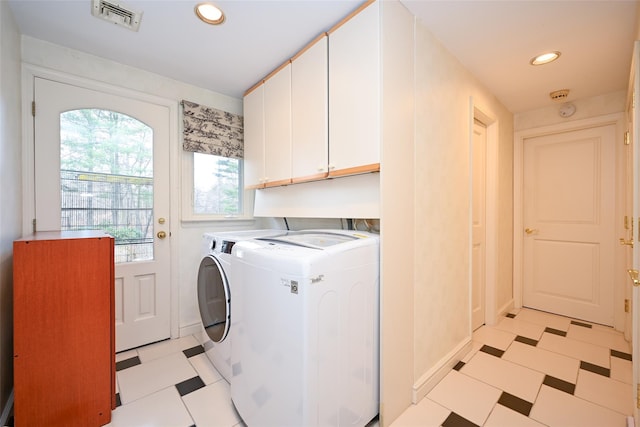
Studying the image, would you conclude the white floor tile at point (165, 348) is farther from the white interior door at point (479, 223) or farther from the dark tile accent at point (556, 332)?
the dark tile accent at point (556, 332)

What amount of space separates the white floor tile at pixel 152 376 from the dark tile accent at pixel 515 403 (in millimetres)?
1920

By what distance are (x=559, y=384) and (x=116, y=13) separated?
3.47 meters

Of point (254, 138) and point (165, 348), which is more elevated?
point (254, 138)

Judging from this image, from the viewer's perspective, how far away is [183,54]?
1.95 meters

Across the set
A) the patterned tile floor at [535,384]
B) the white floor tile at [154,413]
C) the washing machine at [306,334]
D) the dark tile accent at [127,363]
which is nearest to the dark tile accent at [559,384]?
the patterned tile floor at [535,384]

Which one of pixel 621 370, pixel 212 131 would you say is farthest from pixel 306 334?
pixel 621 370

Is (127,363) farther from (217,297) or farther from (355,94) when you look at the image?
(355,94)

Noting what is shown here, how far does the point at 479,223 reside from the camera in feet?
8.39

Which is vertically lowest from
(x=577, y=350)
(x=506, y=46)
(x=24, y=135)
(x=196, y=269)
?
(x=577, y=350)

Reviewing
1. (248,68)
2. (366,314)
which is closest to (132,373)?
(366,314)

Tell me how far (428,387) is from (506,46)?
2.26 m

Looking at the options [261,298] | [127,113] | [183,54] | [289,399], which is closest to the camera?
[289,399]

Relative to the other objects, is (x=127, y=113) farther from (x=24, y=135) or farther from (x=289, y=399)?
(x=289, y=399)

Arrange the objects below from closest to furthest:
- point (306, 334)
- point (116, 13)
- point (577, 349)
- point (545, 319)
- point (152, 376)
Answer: point (306, 334) → point (116, 13) → point (152, 376) → point (577, 349) → point (545, 319)
